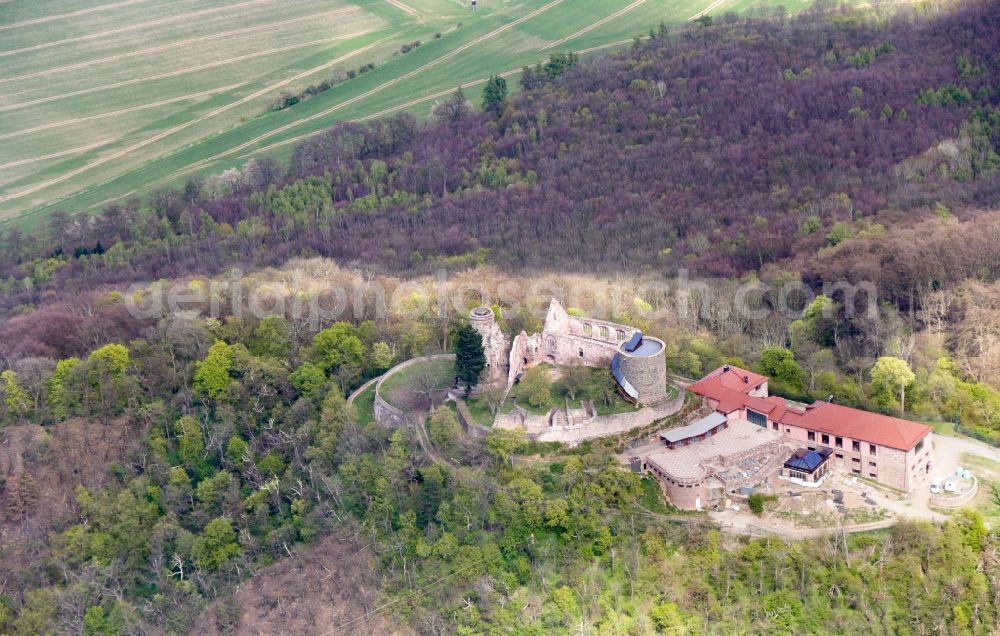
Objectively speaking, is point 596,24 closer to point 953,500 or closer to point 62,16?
point 62,16

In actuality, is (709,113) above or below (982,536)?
above

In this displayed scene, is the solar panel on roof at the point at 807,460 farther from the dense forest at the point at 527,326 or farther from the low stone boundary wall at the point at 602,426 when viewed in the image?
the low stone boundary wall at the point at 602,426

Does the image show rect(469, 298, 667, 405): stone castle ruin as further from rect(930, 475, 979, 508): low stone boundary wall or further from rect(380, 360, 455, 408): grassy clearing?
rect(930, 475, 979, 508): low stone boundary wall

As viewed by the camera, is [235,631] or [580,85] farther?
[580,85]

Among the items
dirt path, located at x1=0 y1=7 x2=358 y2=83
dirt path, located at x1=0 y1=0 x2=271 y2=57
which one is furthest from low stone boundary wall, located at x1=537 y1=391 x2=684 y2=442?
dirt path, located at x1=0 y1=0 x2=271 y2=57

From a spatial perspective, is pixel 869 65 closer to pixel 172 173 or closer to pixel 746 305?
pixel 746 305

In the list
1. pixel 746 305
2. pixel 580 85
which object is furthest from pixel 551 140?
pixel 746 305

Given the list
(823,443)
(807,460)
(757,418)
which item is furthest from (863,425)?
(757,418)
